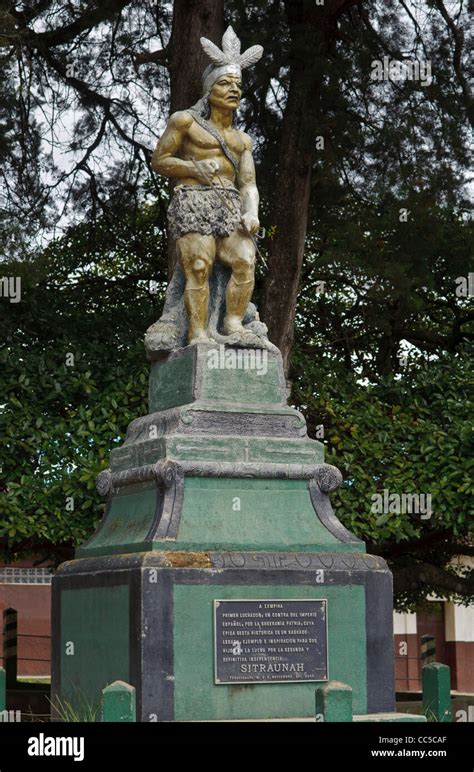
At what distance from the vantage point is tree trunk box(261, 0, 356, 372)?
14.7 m

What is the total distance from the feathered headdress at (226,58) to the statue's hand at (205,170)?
0.65m

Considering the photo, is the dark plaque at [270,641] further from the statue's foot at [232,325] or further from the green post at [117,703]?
the statue's foot at [232,325]

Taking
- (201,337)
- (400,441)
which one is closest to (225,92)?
(201,337)

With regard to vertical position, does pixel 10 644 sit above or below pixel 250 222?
below

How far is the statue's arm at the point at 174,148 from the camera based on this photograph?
408 inches

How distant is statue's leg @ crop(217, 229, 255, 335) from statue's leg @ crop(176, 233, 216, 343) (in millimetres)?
115

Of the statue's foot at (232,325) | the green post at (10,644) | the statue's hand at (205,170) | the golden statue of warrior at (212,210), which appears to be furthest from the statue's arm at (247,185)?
the green post at (10,644)

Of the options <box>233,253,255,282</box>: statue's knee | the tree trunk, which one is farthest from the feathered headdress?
the tree trunk

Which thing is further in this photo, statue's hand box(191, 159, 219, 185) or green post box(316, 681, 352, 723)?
statue's hand box(191, 159, 219, 185)

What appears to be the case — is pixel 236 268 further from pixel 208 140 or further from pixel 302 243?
pixel 302 243

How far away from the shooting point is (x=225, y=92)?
34.2 ft

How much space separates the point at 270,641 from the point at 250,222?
3367 mm

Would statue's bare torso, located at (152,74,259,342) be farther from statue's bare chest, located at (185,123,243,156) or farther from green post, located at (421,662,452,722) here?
green post, located at (421,662,452,722)

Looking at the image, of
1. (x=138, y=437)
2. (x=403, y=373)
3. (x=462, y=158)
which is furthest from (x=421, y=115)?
(x=138, y=437)
